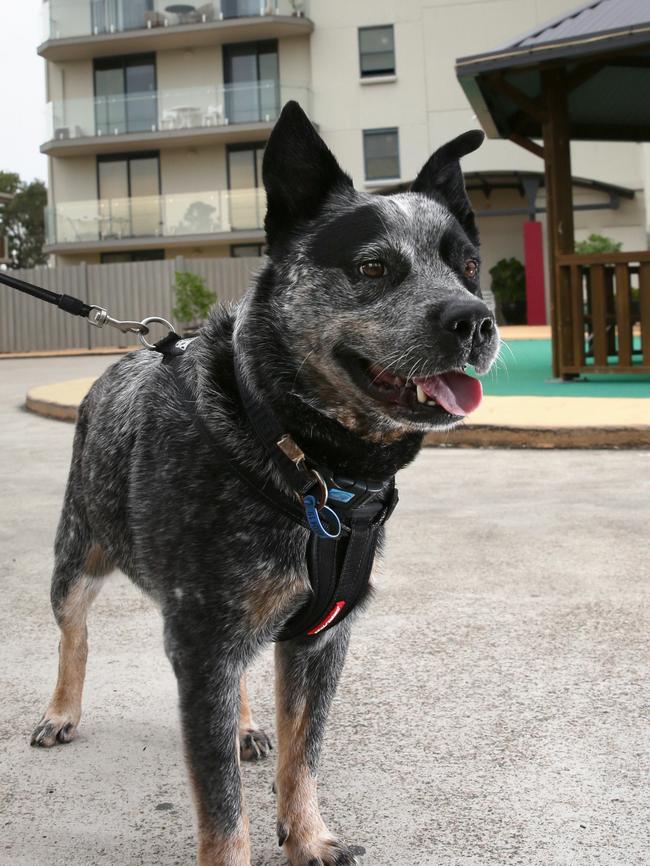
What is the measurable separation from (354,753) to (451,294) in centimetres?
130

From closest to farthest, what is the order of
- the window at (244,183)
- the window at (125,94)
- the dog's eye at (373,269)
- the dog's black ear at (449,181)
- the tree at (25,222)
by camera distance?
the dog's eye at (373,269) → the dog's black ear at (449,181) → the window at (244,183) → the window at (125,94) → the tree at (25,222)

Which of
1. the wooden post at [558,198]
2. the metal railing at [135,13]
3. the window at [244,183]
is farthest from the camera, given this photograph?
the metal railing at [135,13]

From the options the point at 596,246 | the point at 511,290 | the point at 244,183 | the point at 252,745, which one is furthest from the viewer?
the point at 244,183

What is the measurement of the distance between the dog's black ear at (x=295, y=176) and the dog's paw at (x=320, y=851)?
4.24ft

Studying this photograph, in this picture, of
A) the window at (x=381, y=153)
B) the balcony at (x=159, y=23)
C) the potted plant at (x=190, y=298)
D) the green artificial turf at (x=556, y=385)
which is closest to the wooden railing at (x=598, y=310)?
the green artificial turf at (x=556, y=385)

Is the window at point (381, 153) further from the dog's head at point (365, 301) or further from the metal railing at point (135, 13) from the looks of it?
the dog's head at point (365, 301)

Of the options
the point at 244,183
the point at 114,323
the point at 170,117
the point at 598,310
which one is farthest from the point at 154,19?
the point at 114,323

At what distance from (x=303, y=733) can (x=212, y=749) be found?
353 mm

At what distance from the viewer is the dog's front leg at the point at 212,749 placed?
76.6 inches

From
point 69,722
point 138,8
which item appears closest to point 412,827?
point 69,722

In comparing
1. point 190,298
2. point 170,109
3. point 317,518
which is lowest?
point 317,518

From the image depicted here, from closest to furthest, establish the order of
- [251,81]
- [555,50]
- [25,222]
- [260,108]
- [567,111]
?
[555,50] < [567,111] < [260,108] < [251,81] < [25,222]

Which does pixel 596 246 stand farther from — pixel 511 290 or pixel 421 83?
pixel 421 83

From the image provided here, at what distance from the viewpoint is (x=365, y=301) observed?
2.04m
